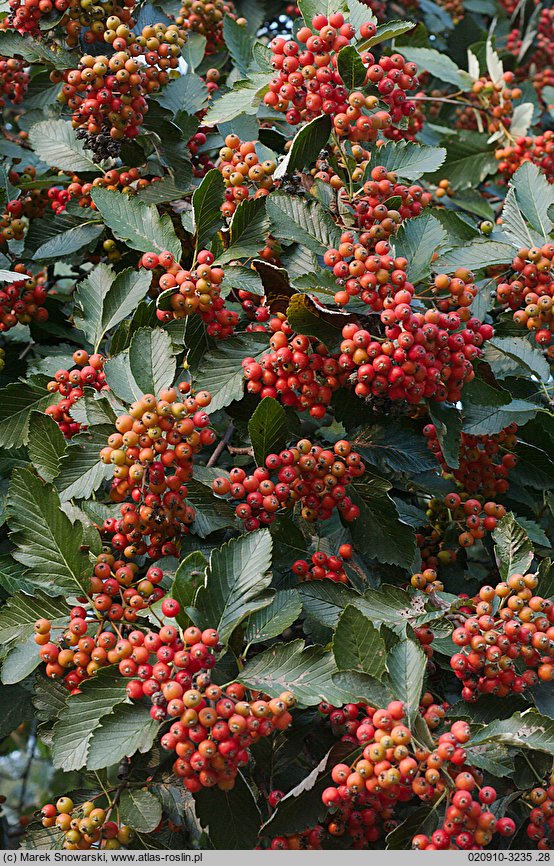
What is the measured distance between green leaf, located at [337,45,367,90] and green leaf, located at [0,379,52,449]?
4.84 ft

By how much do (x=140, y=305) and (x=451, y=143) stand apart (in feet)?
7.91

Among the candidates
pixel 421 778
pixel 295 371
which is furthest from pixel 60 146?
pixel 421 778

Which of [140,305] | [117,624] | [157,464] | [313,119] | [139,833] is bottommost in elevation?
[139,833]

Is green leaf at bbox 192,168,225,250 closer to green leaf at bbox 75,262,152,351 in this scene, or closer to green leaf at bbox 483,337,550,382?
green leaf at bbox 75,262,152,351

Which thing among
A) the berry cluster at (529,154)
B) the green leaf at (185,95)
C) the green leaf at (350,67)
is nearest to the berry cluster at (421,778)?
the green leaf at (350,67)

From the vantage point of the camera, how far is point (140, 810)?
239 cm

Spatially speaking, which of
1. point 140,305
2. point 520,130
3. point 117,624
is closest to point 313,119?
point 140,305

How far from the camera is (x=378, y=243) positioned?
2.63m

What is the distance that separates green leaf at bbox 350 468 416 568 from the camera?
2.77m

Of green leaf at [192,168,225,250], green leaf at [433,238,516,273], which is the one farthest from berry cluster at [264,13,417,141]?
green leaf at [433,238,516,273]

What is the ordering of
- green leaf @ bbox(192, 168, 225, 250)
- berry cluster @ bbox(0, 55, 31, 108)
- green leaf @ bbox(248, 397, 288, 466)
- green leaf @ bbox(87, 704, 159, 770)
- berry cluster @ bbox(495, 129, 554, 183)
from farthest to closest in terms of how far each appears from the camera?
berry cluster @ bbox(495, 129, 554, 183) → berry cluster @ bbox(0, 55, 31, 108) → green leaf @ bbox(192, 168, 225, 250) → green leaf @ bbox(248, 397, 288, 466) → green leaf @ bbox(87, 704, 159, 770)

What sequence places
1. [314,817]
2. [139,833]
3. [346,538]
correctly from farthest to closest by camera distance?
[346,538] < [139,833] < [314,817]

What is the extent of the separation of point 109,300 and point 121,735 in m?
1.50

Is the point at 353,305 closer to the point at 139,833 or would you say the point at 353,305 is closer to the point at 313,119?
the point at 313,119
